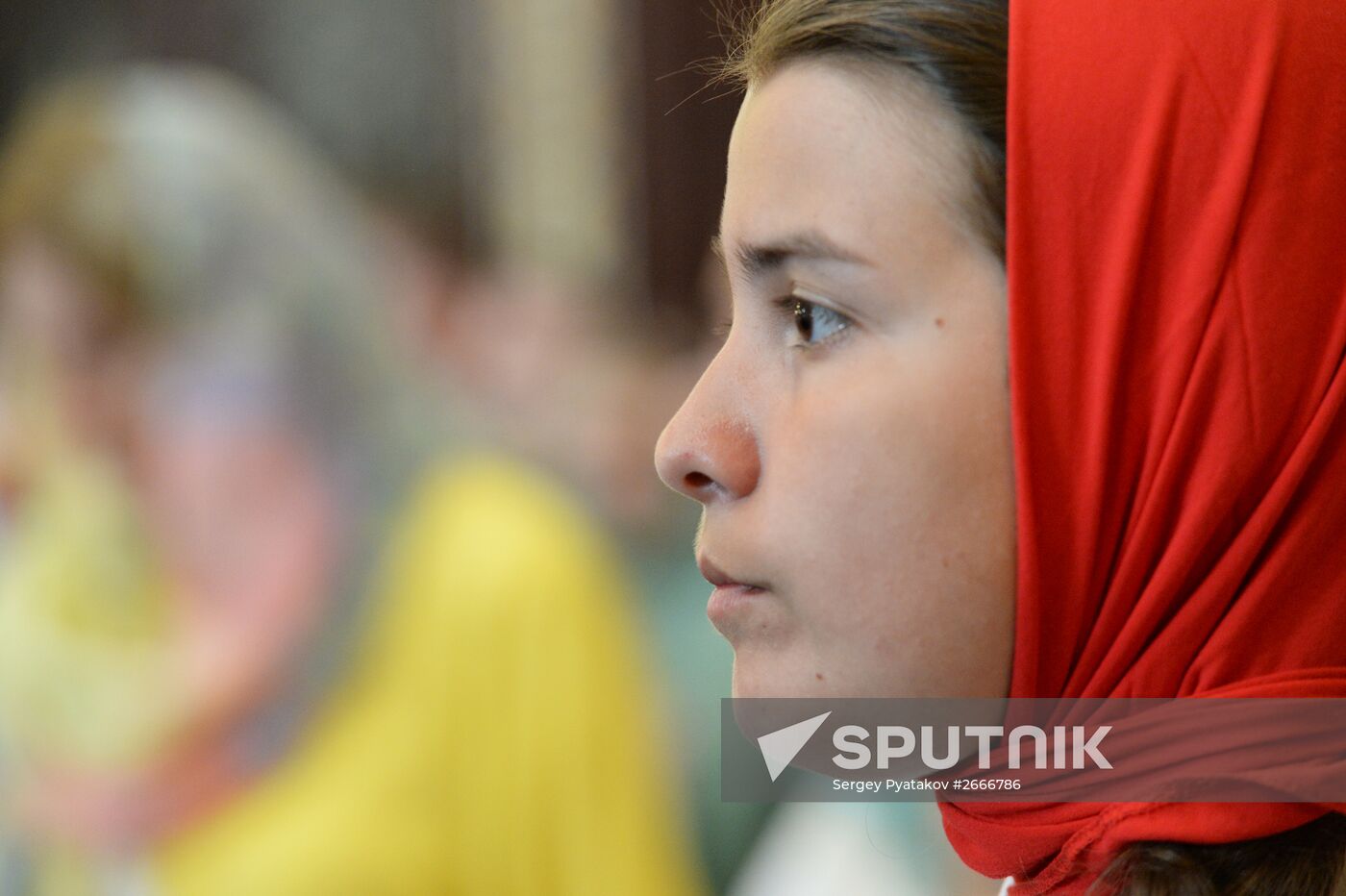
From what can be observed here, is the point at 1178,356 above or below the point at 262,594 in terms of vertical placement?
above

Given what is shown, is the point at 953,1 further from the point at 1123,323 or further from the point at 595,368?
the point at 595,368

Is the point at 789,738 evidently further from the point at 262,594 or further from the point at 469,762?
the point at 262,594

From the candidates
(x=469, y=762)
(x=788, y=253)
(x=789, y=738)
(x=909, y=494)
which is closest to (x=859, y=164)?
(x=788, y=253)

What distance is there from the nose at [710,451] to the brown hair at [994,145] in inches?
5.8

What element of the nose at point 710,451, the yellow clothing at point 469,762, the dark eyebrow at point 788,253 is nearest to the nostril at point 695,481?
the nose at point 710,451

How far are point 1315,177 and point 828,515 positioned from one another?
0.28 meters

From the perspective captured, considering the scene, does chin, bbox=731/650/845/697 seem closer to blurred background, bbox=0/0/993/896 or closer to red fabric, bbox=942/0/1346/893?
red fabric, bbox=942/0/1346/893

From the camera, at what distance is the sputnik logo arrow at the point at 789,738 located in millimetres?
673

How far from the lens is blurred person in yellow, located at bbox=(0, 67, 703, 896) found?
1.43m

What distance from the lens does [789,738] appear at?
0.68 metres

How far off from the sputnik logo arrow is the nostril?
124 millimetres

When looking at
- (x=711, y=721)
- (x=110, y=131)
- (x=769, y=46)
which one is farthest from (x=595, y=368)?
(x=769, y=46)

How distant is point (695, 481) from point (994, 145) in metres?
0.21

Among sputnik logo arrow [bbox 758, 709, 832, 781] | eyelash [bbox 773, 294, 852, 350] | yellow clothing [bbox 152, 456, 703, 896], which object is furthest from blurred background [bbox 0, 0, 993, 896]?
eyelash [bbox 773, 294, 852, 350]
